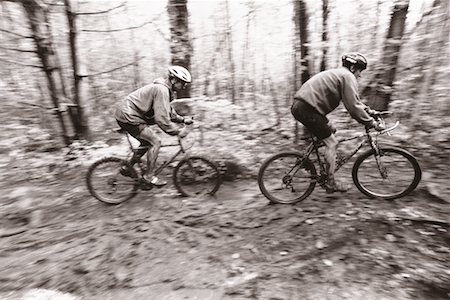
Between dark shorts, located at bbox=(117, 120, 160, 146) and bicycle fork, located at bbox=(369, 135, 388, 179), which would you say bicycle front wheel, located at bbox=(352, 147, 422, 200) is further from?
dark shorts, located at bbox=(117, 120, 160, 146)

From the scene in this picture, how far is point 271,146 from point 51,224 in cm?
436

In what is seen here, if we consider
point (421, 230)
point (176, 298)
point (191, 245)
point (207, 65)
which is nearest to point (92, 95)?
point (207, 65)

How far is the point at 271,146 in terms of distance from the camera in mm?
7047

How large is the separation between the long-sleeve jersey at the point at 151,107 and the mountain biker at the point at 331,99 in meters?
1.93

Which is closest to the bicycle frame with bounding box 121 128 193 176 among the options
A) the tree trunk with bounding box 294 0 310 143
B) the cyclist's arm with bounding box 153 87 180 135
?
the cyclist's arm with bounding box 153 87 180 135

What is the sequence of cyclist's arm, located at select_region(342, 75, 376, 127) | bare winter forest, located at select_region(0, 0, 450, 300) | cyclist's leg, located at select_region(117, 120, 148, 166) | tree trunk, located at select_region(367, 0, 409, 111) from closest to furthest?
bare winter forest, located at select_region(0, 0, 450, 300)
cyclist's arm, located at select_region(342, 75, 376, 127)
cyclist's leg, located at select_region(117, 120, 148, 166)
tree trunk, located at select_region(367, 0, 409, 111)

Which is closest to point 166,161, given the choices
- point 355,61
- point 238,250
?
point 238,250

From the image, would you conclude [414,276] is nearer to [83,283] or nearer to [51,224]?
[83,283]

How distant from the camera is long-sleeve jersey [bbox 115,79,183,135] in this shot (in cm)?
509

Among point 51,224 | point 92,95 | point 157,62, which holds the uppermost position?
point 157,62

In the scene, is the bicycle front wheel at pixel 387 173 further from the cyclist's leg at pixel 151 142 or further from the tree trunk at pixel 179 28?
the tree trunk at pixel 179 28

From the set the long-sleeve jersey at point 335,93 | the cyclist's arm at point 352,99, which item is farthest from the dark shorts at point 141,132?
the cyclist's arm at point 352,99

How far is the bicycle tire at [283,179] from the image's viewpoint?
4977mm

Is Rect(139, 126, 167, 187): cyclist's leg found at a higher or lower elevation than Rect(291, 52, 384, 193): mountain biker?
lower
